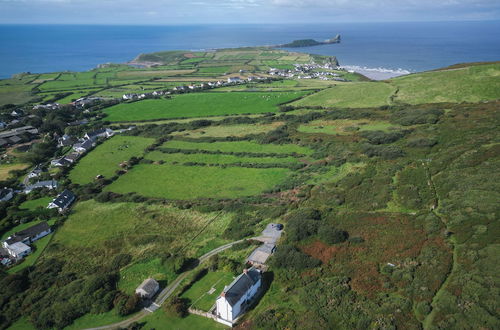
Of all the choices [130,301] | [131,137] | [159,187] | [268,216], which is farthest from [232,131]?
[130,301]

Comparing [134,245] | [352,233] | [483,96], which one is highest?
[483,96]

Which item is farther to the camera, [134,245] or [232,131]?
[232,131]

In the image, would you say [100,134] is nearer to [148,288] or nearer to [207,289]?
[148,288]

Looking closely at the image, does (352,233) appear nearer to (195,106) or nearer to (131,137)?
(131,137)

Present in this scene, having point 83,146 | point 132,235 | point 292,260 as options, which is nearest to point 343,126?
point 292,260

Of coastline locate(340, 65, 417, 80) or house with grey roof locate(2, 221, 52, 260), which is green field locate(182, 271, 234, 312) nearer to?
house with grey roof locate(2, 221, 52, 260)

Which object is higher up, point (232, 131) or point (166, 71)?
point (166, 71)

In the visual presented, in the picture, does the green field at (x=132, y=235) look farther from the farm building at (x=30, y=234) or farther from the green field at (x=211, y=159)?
the green field at (x=211, y=159)
